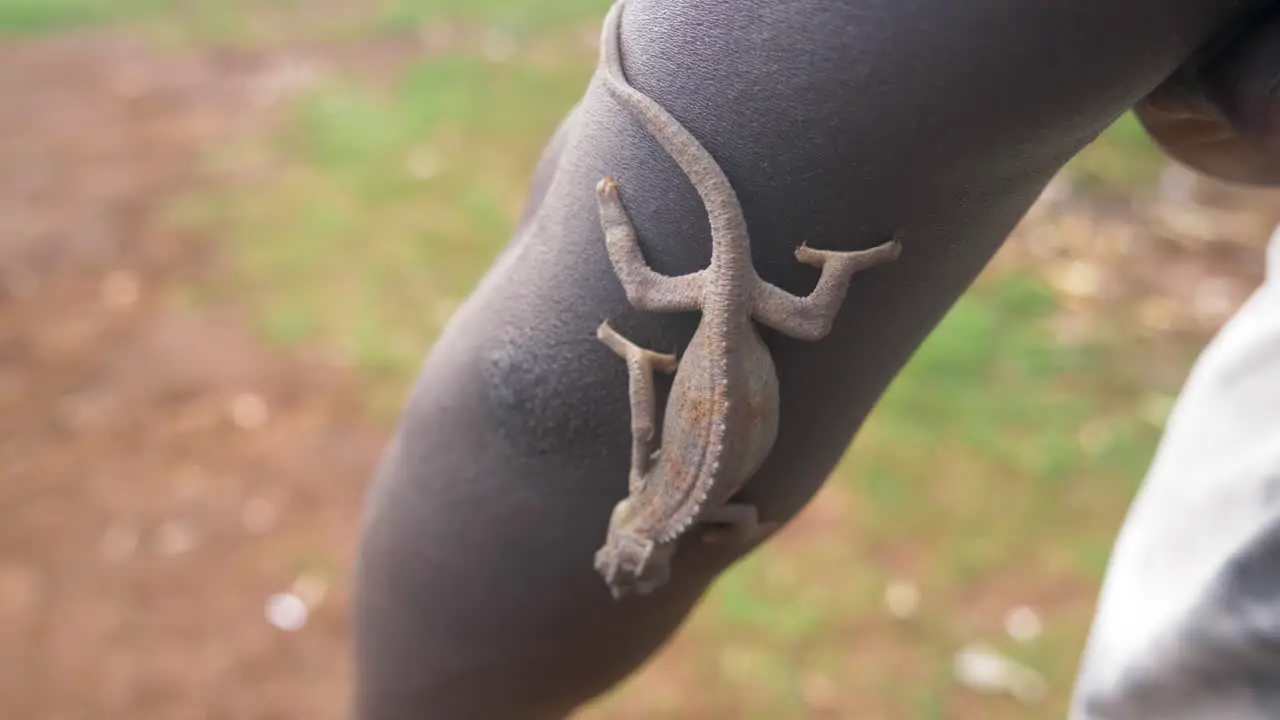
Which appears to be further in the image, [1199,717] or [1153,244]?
[1153,244]

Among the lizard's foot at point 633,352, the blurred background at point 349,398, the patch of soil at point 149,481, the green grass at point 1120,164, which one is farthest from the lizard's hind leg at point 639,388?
the green grass at point 1120,164

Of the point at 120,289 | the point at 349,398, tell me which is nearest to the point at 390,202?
the point at 120,289

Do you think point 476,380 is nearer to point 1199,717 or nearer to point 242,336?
point 1199,717

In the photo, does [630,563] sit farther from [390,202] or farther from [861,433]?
[390,202]

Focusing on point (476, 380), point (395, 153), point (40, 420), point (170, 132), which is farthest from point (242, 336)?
point (476, 380)

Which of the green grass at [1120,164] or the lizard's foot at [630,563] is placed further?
the green grass at [1120,164]

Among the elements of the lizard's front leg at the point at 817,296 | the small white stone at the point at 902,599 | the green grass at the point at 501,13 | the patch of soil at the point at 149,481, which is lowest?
the small white stone at the point at 902,599

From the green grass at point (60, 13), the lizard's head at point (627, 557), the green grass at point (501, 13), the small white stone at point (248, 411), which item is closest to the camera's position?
the lizard's head at point (627, 557)

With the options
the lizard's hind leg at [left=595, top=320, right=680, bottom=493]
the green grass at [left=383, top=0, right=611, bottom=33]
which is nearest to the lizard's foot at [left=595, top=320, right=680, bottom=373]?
the lizard's hind leg at [left=595, top=320, right=680, bottom=493]

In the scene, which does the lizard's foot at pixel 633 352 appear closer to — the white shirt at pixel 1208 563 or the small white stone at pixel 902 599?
the white shirt at pixel 1208 563
